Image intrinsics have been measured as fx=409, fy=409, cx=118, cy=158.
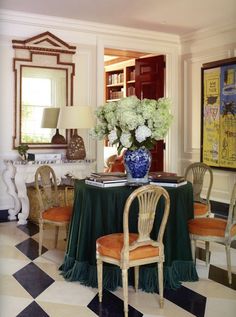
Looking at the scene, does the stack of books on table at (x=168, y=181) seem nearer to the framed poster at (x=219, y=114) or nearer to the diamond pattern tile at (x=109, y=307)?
the diamond pattern tile at (x=109, y=307)

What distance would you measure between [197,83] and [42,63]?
2503mm

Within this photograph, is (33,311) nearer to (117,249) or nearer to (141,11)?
(117,249)

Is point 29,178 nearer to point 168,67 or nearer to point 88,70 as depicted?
point 88,70

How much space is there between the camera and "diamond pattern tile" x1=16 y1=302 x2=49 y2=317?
274 centimetres

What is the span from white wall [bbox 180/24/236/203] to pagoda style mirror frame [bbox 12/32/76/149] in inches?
77.9


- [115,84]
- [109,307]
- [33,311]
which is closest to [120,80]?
[115,84]

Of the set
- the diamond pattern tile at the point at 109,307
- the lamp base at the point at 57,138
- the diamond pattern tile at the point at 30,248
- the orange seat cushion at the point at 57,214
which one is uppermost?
the lamp base at the point at 57,138

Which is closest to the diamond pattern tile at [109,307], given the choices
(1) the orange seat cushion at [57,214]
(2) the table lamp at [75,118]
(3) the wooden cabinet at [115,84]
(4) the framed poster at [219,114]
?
(1) the orange seat cushion at [57,214]

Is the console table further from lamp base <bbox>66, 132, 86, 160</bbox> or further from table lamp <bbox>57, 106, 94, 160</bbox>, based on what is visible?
table lamp <bbox>57, 106, 94, 160</bbox>

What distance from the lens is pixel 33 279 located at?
3373 mm

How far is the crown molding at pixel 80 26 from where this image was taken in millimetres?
5516

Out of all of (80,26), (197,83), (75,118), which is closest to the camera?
(75,118)

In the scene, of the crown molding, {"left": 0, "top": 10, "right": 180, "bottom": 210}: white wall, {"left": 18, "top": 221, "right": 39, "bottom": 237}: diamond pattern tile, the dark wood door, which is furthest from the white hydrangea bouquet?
the dark wood door

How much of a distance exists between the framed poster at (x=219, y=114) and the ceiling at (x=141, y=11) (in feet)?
2.26
